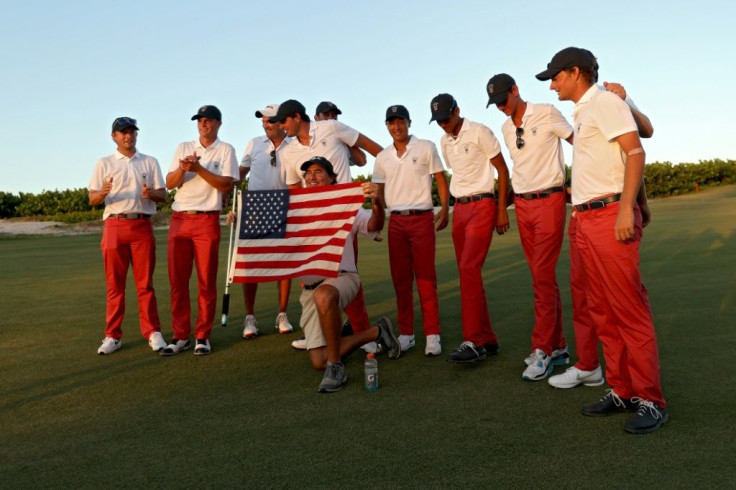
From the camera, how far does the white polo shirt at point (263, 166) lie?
801 cm

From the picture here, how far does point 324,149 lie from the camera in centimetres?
745

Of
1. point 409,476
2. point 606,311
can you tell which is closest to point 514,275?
point 606,311

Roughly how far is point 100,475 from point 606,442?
287 centimetres

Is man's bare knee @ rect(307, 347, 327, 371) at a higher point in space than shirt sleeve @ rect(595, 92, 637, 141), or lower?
lower

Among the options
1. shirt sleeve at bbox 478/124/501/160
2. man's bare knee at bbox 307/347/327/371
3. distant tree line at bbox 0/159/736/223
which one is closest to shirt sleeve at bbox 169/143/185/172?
man's bare knee at bbox 307/347/327/371

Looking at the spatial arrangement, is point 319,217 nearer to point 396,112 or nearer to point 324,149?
point 324,149

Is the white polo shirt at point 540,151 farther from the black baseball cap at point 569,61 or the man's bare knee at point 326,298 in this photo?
the man's bare knee at point 326,298

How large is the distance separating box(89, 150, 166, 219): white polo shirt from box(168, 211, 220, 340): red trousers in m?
0.49

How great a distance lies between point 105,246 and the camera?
761 cm

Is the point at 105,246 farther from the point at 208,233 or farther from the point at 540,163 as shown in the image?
the point at 540,163

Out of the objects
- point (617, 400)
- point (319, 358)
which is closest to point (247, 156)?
point (319, 358)

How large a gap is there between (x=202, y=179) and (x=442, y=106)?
2590mm

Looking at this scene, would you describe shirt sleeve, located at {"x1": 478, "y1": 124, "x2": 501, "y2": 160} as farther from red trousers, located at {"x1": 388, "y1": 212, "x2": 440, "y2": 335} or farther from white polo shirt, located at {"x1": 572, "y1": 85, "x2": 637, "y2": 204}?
white polo shirt, located at {"x1": 572, "y1": 85, "x2": 637, "y2": 204}

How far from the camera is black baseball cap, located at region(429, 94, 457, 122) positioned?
6547mm
